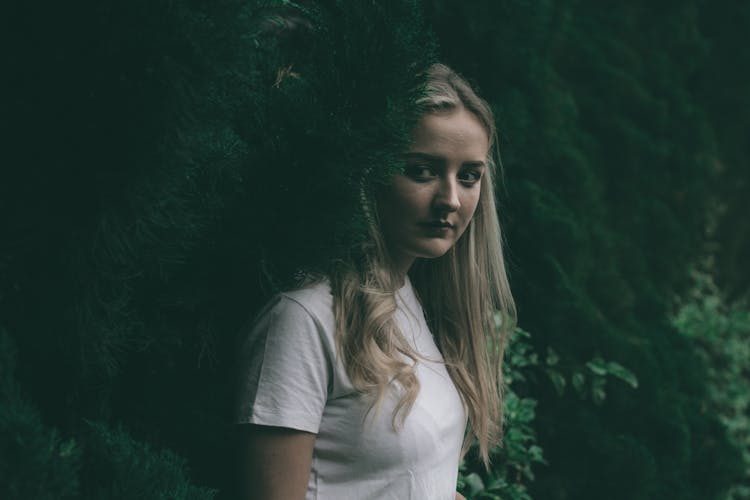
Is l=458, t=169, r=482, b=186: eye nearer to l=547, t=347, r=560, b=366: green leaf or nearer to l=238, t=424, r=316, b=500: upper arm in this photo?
l=238, t=424, r=316, b=500: upper arm

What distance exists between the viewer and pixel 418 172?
79.6 inches

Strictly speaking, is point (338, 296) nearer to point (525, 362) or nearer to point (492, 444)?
point (492, 444)

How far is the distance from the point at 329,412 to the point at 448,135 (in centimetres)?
75

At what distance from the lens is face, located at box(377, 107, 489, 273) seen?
2.02 m

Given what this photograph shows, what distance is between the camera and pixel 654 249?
477 centimetres

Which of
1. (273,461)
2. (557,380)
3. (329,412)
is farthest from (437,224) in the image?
(557,380)


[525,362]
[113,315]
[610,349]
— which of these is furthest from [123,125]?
[610,349]

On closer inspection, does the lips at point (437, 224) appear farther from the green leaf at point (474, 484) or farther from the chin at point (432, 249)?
the green leaf at point (474, 484)

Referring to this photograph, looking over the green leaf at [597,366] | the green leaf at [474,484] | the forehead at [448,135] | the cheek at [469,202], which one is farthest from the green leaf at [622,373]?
the forehead at [448,135]

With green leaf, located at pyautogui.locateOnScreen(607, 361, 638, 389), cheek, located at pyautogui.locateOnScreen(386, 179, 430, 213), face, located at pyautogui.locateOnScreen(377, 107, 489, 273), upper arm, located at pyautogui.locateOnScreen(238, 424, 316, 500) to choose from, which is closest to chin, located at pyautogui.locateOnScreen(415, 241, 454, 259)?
face, located at pyautogui.locateOnScreen(377, 107, 489, 273)

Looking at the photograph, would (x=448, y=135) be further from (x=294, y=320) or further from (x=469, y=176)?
(x=294, y=320)

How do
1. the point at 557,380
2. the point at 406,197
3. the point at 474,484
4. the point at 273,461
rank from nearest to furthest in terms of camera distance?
the point at 273,461 → the point at 406,197 → the point at 474,484 → the point at 557,380

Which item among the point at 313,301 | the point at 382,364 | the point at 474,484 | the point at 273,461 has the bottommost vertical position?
the point at 474,484

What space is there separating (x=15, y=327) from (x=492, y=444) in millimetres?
1595
